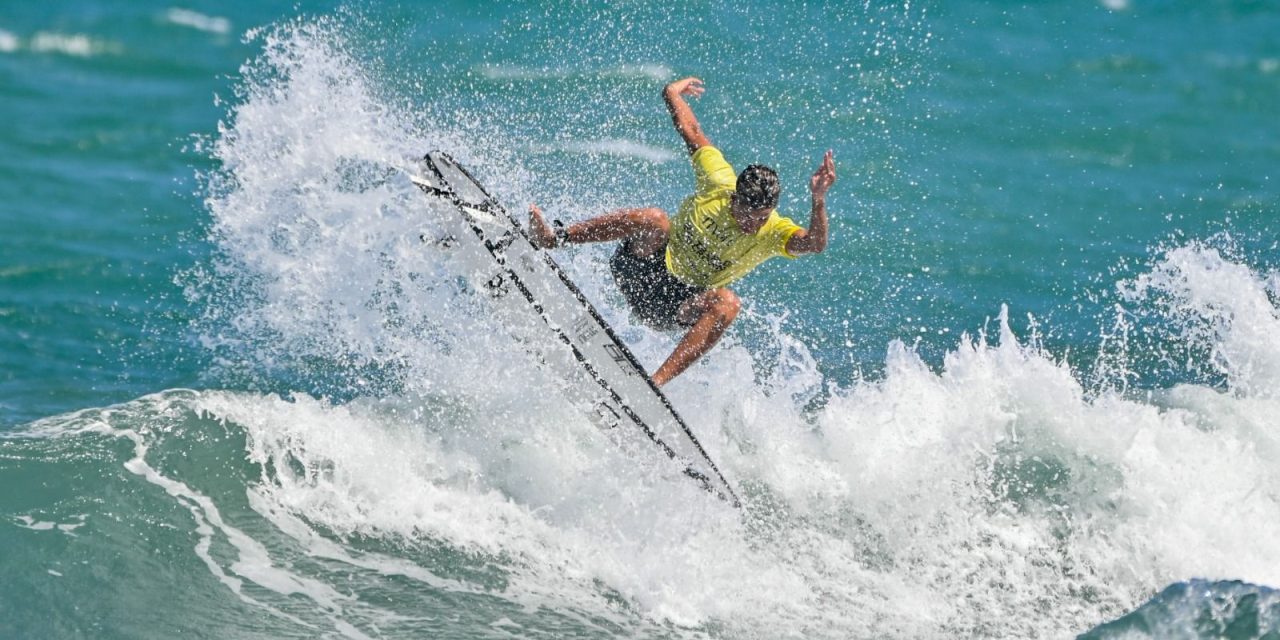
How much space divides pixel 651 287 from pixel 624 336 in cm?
179

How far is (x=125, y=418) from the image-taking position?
970 cm

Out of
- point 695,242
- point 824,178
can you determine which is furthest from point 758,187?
point 695,242

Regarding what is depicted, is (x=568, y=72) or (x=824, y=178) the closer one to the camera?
(x=824, y=178)

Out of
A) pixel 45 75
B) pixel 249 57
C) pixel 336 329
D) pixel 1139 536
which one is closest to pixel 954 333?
pixel 1139 536

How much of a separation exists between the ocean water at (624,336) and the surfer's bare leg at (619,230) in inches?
34.1

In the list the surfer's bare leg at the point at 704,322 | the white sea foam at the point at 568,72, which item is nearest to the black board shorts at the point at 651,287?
the surfer's bare leg at the point at 704,322

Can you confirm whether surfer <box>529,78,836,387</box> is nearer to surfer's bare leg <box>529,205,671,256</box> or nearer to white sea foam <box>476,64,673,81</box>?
surfer's bare leg <box>529,205,671,256</box>

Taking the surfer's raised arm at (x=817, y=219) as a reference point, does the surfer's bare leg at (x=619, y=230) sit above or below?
above

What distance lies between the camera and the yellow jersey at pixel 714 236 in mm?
8508

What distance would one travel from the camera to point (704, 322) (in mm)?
8766

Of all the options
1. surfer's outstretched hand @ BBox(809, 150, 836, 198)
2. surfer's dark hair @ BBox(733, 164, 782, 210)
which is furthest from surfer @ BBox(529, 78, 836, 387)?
surfer's outstretched hand @ BBox(809, 150, 836, 198)

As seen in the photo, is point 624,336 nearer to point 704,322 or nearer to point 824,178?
point 704,322

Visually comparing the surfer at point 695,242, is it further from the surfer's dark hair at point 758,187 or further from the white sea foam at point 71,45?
the white sea foam at point 71,45

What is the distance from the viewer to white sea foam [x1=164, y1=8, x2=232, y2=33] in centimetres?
1734
